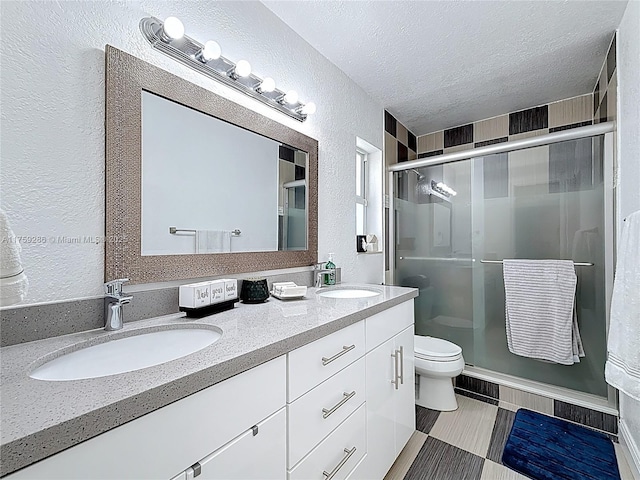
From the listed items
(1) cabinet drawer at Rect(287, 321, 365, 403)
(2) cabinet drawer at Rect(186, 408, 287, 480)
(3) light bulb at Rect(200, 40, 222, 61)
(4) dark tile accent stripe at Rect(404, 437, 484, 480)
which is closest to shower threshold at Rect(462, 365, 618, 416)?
(4) dark tile accent stripe at Rect(404, 437, 484, 480)

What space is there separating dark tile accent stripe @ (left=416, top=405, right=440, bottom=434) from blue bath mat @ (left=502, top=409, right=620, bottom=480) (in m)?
0.40

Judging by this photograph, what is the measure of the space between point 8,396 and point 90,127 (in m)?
0.73

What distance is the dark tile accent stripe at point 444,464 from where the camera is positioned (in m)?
1.50

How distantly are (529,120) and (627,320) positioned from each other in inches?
78.1

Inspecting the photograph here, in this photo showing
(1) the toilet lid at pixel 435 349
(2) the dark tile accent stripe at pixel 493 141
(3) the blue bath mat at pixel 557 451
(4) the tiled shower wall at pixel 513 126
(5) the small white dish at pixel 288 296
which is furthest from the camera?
(2) the dark tile accent stripe at pixel 493 141

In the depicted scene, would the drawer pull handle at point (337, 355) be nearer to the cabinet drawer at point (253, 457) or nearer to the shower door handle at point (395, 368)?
the cabinet drawer at point (253, 457)

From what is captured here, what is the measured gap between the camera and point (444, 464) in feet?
5.19

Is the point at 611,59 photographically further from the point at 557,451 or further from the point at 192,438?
the point at 192,438

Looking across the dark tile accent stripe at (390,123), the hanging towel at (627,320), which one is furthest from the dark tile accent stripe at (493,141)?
the hanging towel at (627,320)

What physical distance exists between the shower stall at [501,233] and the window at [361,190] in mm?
276

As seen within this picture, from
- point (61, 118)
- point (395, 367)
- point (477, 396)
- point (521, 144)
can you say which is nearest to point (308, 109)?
point (61, 118)

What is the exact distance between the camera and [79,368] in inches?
30.6

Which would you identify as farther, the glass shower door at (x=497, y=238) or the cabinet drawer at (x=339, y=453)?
the glass shower door at (x=497, y=238)

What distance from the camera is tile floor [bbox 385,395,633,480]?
151 cm
